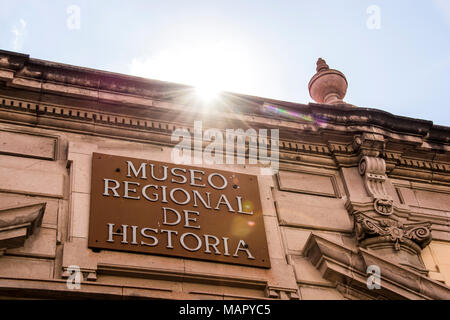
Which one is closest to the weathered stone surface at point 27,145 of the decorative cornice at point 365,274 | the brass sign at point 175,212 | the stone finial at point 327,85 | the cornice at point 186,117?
the cornice at point 186,117

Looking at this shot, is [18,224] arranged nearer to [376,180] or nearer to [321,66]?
[376,180]

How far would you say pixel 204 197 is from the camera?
1127 centimetres

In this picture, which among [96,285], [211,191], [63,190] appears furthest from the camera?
[211,191]

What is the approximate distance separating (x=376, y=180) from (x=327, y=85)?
2527 millimetres

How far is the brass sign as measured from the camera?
10.3m

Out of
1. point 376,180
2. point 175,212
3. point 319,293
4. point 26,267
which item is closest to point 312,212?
point 376,180

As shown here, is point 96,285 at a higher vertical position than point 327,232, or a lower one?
lower

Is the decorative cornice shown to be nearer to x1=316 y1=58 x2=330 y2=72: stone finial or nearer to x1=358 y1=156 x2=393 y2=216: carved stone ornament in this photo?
x1=358 y1=156 x2=393 y2=216: carved stone ornament

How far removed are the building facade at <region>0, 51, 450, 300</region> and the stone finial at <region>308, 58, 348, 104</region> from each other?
1340 mm

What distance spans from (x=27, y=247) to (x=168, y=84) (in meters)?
3.70

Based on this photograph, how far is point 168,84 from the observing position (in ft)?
40.8

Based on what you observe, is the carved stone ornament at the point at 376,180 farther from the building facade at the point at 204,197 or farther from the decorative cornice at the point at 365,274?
the decorative cornice at the point at 365,274

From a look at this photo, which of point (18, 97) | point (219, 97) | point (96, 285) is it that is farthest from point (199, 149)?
point (96, 285)

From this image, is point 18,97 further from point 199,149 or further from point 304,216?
point 304,216
